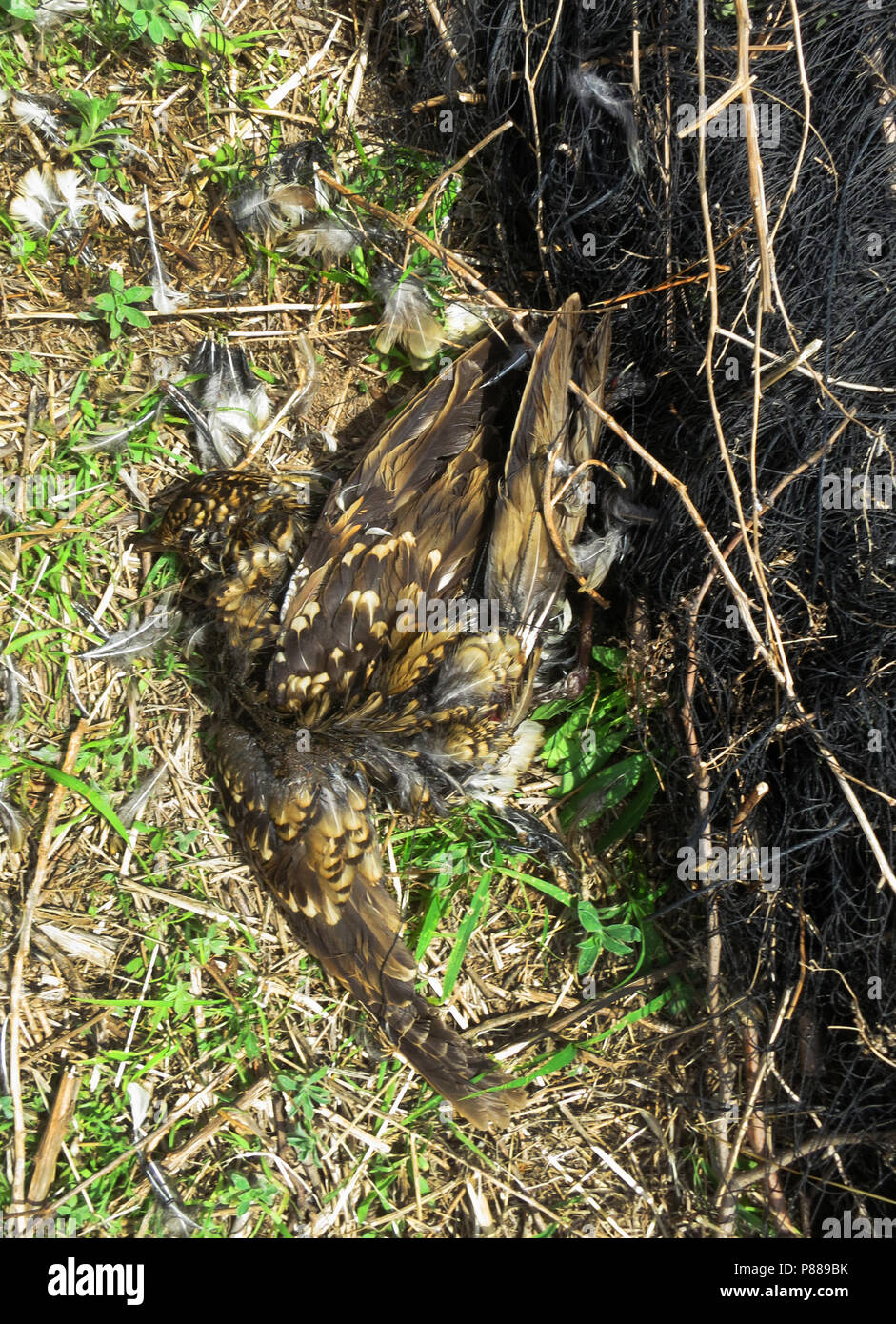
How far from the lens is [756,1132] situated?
2.71 m

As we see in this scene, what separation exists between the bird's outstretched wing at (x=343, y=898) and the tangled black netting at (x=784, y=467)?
88 centimetres

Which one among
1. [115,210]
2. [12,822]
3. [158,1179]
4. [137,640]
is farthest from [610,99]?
[158,1179]

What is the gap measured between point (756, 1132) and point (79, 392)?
332 cm

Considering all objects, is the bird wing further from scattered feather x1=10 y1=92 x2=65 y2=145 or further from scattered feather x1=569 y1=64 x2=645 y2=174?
scattered feather x1=10 y1=92 x2=65 y2=145

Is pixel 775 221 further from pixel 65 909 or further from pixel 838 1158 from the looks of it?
pixel 65 909

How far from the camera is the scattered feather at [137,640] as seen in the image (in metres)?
2.89

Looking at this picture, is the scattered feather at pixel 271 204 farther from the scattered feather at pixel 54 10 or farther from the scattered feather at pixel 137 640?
the scattered feather at pixel 137 640

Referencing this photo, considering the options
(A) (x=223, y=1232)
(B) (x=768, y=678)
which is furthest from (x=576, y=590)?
(A) (x=223, y=1232)

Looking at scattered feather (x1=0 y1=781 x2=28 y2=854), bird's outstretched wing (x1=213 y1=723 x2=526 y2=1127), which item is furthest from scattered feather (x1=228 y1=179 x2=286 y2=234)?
scattered feather (x1=0 y1=781 x2=28 y2=854)

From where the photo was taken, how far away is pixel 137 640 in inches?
115

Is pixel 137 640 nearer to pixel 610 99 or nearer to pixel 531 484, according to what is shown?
pixel 531 484

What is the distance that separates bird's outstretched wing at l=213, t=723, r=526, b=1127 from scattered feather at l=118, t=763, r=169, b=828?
351 millimetres

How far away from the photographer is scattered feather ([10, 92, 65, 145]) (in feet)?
9.55

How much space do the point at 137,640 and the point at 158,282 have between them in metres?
1.24
